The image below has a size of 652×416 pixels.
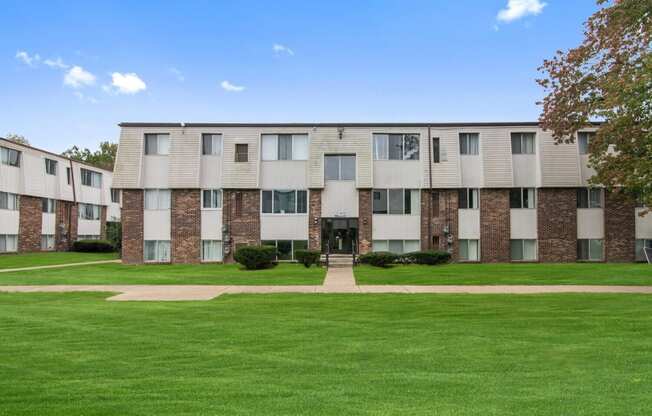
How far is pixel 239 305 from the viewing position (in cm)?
1398

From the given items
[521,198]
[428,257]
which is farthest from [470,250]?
[521,198]

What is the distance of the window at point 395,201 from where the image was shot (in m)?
30.2

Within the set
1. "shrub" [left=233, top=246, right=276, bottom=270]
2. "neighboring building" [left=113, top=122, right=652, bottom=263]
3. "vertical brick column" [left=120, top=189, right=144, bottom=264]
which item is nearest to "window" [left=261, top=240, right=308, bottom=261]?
"neighboring building" [left=113, top=122, right=652, bottom=263]

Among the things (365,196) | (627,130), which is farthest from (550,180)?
(365,196)

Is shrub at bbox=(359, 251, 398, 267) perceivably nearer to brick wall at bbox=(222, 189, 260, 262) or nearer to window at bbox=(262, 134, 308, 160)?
brick wall at bbox=(222, 189, 260, 262)

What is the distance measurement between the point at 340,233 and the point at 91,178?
31.0 m

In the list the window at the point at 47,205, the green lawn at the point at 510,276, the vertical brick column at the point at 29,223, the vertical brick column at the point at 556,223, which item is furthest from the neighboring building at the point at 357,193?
the window at the point at 47,205

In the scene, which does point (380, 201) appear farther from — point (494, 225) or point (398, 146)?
point (494, 225)

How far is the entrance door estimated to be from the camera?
30.2 m

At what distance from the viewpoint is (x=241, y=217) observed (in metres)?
30.2

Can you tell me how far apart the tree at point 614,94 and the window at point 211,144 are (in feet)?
55.8

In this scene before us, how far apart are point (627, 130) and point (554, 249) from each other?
32.6ft

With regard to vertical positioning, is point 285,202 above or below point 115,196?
below

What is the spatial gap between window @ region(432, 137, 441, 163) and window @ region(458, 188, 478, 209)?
220cm
